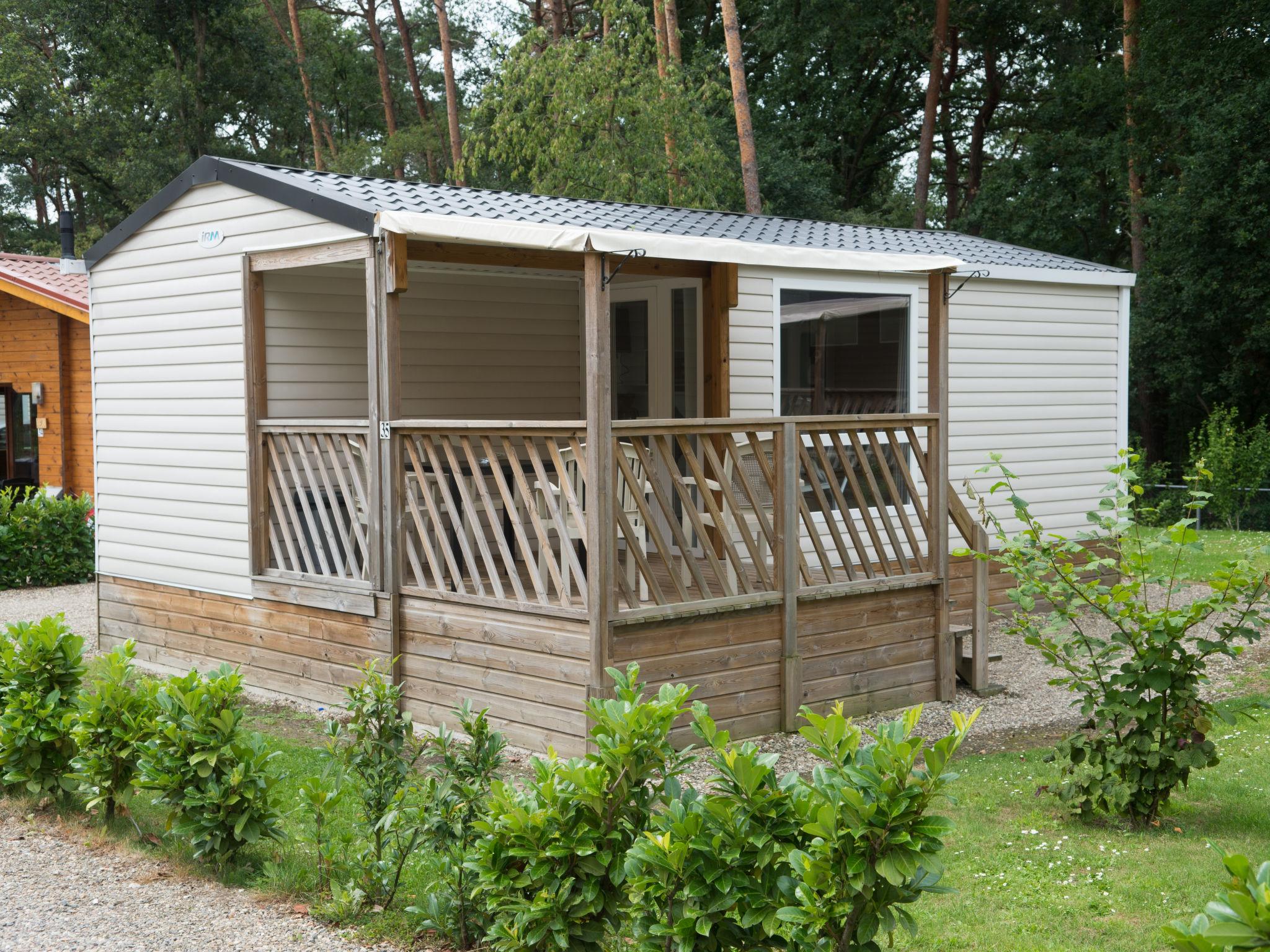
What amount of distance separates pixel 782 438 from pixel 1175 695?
7.77ft

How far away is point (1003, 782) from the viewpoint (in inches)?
205

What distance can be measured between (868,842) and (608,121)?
14.8m

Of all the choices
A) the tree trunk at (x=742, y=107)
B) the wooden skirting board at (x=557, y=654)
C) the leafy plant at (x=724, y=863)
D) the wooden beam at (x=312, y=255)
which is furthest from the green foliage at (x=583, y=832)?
the tree trunk at (x=742, y=107)

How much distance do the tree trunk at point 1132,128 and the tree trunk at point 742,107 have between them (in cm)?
655

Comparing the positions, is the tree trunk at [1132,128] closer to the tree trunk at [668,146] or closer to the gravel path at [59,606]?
the tree trunk at [668,146]

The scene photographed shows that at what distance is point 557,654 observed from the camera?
5578 mm

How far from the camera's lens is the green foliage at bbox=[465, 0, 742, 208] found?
16172mm

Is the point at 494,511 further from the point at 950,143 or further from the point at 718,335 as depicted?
the point at 950,143

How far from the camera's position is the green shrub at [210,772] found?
3936 millimetres

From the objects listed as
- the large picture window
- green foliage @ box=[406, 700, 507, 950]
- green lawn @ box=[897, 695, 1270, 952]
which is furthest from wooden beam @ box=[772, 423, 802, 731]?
green foliage @ box=[406, 700, 507, 950]

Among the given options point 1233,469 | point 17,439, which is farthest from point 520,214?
point 1233,469

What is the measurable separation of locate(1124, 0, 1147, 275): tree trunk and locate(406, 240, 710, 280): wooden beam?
529 inches

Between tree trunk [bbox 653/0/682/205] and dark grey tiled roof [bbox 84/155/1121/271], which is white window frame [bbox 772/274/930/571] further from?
tree trunk [bbox 653/0/682/205]

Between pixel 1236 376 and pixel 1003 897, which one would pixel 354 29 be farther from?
→ pixel 1003 897
